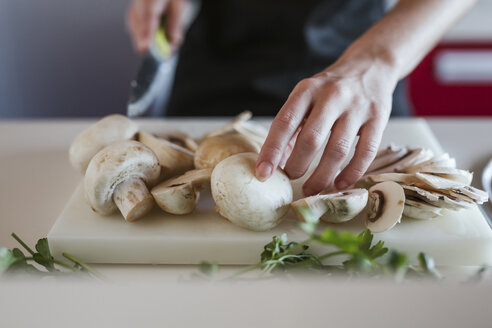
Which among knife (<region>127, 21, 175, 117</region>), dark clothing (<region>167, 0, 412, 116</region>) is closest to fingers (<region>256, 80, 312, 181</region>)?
knife (<region>127, 21, 175, 117</region>)

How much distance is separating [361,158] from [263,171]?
0.15 meters

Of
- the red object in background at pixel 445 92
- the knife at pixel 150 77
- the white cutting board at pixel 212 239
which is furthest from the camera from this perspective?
the red object in background at pixel 445 92

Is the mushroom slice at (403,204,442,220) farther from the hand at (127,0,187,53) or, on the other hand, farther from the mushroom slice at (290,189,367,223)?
the hand at (127,0,187,53)

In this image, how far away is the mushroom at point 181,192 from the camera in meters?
0.71

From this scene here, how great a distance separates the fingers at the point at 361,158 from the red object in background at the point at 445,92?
1613mm

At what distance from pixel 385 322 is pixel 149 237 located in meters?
0.38

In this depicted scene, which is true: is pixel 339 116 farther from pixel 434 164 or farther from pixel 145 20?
pixel 145 20

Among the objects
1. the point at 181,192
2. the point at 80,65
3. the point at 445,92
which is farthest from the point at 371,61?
the point at 80,65

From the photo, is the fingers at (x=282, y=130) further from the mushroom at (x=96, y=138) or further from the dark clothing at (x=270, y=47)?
the dark clothing at (x=270, y=47)

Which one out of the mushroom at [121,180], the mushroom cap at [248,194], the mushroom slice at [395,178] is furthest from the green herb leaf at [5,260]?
the mushroom slice at [395,178]

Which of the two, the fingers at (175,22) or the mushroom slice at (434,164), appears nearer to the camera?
the mushroom slice at (434,164)

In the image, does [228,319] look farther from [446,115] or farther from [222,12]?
[446,115]

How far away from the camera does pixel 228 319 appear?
39cm

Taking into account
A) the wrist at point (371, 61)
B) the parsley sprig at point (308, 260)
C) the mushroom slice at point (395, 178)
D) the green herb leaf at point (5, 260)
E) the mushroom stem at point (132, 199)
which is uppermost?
the wrist at point (371, 61)
